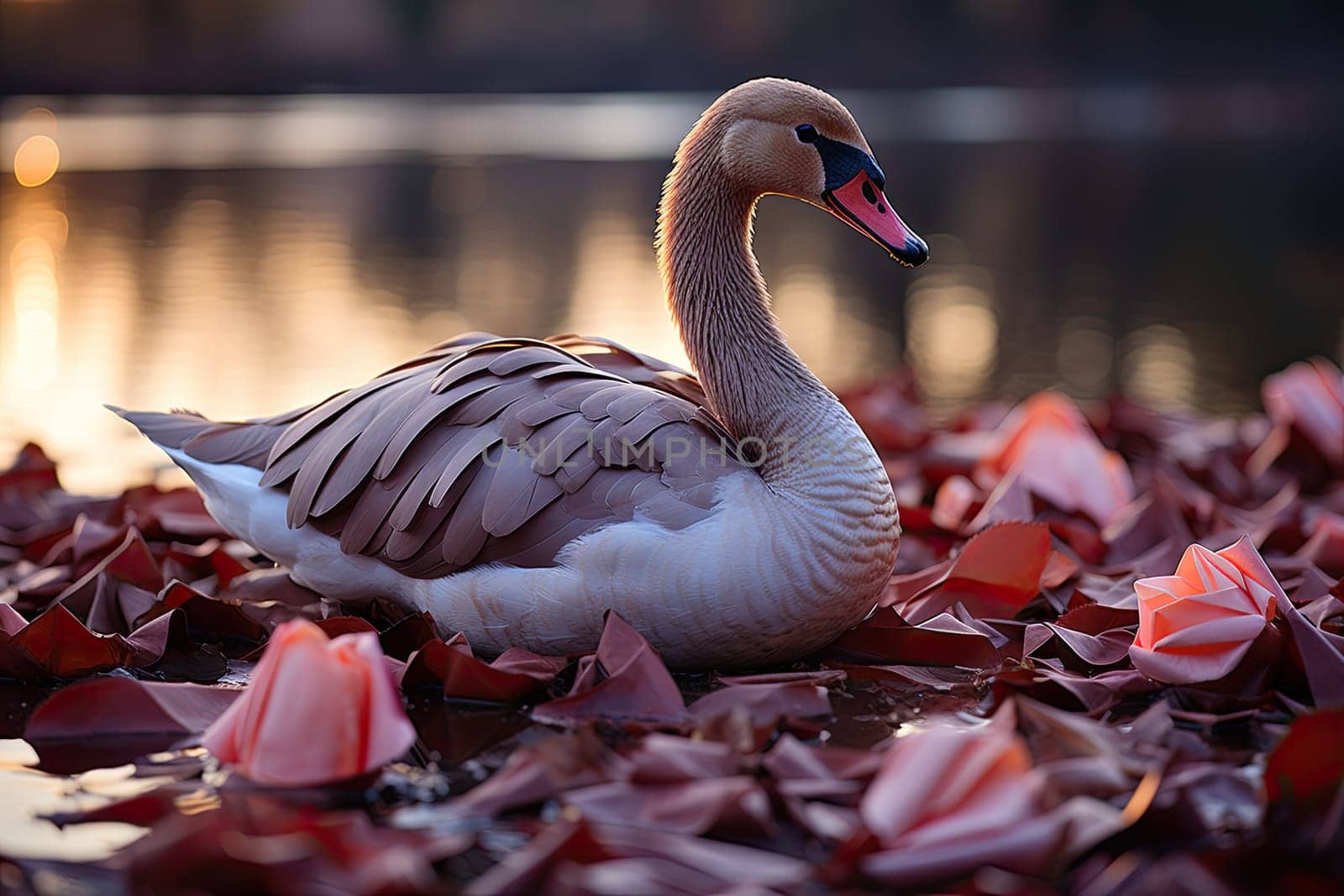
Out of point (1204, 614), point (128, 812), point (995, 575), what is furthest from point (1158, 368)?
point (128, 812)

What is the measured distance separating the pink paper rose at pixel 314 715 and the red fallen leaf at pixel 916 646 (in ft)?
3.67

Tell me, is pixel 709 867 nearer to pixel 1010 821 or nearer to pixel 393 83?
pixel 1010 821

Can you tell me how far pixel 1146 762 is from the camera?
2.47 metres

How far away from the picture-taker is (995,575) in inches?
135

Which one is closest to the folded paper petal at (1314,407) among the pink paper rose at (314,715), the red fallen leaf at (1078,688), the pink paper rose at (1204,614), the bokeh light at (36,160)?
the pink paper rose at (1204,614)

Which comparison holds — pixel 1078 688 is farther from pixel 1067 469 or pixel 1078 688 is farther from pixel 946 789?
pixel 1067 469

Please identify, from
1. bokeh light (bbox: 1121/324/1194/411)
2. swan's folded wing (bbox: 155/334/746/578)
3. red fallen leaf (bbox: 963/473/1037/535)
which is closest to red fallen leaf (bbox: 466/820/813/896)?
swan's folded wing (bbox: 155/334/746/578)

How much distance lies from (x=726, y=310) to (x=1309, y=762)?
61.1 inches

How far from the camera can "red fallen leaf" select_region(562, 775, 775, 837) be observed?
89.7 inches

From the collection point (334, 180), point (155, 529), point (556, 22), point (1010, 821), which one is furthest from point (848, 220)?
point (556, 22)

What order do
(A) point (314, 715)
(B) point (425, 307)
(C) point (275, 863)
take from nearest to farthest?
(C) point (275, 863)
(A) point (314, 715)
(B) point (425, 307)

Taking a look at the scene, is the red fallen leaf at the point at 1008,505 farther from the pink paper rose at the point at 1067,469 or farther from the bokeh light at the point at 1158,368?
the bokeh light at the point at 1158,368

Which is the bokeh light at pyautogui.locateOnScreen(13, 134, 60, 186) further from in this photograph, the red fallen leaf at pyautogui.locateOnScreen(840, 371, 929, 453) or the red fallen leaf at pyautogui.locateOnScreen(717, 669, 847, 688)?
the red fallen leaf at pyautogui.locateOnScreen(717, 669, 847, 688)

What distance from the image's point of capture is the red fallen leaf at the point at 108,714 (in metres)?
2.70
